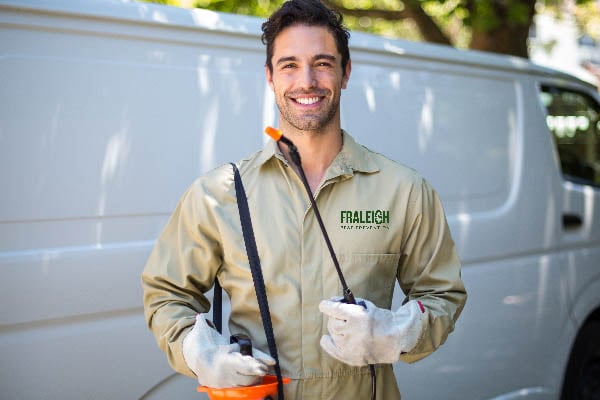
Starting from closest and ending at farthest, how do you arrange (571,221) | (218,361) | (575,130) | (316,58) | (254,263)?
(218,361) < (254,263) < (316,58) < (571,221) < (575,130)

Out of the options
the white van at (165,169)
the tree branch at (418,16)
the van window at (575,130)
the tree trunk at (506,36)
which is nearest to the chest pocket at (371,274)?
the white van at (165,169)

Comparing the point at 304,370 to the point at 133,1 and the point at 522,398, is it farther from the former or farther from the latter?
the point at 522,398

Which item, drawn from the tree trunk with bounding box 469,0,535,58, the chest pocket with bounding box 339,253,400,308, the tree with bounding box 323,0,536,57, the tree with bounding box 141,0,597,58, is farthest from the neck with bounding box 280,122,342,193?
the tree trunk with bounding box 469,0,535,58

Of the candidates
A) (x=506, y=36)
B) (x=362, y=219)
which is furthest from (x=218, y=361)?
(x=506, y=36)

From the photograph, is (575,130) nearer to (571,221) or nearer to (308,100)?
(571,221)

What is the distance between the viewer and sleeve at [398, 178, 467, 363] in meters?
2.14

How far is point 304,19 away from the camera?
2154 millimetres

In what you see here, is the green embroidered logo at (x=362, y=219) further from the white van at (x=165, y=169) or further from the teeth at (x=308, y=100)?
the white van at (x=165, y=169)

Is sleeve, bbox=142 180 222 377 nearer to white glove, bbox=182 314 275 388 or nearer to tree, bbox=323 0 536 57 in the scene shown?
white glove, bbox=182 314 275 388

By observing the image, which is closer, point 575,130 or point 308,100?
point 308,100

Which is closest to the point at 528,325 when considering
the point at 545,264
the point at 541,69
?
the point at 545,264

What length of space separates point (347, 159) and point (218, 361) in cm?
72

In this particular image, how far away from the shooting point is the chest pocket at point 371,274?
2.07m

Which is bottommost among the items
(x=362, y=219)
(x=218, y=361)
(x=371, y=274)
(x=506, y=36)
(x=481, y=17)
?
(x=218, y=361)
